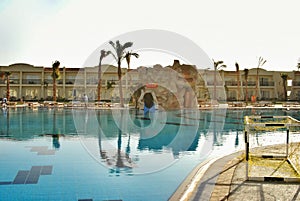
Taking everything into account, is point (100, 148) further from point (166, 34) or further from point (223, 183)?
point (166, 34)

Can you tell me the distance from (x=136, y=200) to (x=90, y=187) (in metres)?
1.07

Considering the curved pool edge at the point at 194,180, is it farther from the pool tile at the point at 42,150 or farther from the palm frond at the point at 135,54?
the palm frond at the point at 135,54

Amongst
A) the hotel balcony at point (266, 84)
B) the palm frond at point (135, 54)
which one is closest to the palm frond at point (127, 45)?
the palm frond at point (135, 54)

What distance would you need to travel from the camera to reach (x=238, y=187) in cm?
494

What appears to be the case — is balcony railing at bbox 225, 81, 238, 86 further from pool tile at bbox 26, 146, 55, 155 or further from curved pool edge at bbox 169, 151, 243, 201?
curved pool edge at bbox 169, 151, 243, 201

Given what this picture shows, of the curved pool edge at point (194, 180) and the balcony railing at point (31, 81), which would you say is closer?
the curved pool edge at point (194, 180)

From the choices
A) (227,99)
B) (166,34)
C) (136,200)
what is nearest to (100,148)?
(136,200)

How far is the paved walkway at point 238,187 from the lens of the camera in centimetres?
453

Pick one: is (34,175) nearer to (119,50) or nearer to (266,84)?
(119,50)

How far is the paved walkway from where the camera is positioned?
178 inches

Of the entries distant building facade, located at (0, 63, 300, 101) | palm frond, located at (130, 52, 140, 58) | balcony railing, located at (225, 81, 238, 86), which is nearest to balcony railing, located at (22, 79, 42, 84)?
distant building facade, located at (0, 63, 300, 101)

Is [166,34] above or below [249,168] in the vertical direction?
above

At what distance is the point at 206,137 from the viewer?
1265cm

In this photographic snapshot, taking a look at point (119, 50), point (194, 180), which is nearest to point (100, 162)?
point (194, 180)
